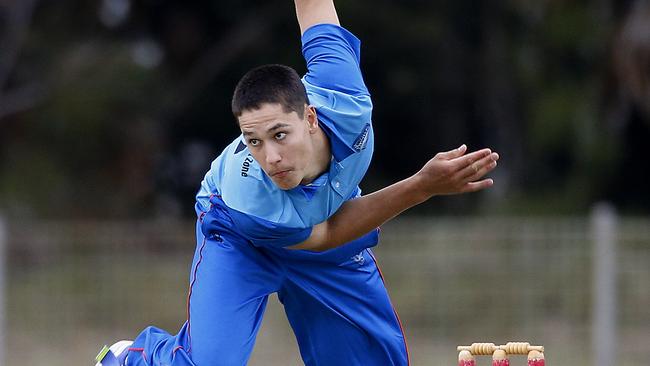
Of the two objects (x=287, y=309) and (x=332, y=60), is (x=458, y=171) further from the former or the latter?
(x=287, y=309)

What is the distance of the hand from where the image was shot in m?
4.13

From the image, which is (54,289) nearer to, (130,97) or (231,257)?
(130,97)

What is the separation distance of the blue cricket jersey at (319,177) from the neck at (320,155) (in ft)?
0.06

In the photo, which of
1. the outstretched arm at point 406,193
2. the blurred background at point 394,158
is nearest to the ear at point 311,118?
the outstretched arm at point 406,193

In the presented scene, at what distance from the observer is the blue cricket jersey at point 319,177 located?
4383 millimetres

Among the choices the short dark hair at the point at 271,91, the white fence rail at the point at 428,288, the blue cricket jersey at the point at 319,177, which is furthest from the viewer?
the white fence rail at the point at 428,288

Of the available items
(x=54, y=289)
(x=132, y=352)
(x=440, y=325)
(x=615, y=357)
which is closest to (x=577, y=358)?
(x=615, y=357)

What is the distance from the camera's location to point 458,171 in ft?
13.7

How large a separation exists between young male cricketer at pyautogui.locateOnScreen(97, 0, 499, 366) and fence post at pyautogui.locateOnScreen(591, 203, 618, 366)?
5470 mm

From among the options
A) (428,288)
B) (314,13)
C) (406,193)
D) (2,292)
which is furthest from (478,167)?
(2,292)

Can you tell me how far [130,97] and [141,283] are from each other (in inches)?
172

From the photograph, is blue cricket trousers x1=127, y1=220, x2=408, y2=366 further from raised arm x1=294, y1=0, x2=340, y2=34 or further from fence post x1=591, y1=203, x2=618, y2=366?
fence post x1=591, y1=203, x2=618, y2=366

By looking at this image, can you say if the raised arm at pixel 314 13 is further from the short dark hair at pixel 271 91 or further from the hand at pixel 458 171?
the hand at pixel 458 171

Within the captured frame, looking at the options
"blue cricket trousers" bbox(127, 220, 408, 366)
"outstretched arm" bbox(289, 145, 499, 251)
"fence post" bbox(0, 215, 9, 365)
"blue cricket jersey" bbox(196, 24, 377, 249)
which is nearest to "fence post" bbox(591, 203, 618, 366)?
"fence post" bbox(0, 215, 9, 365)
